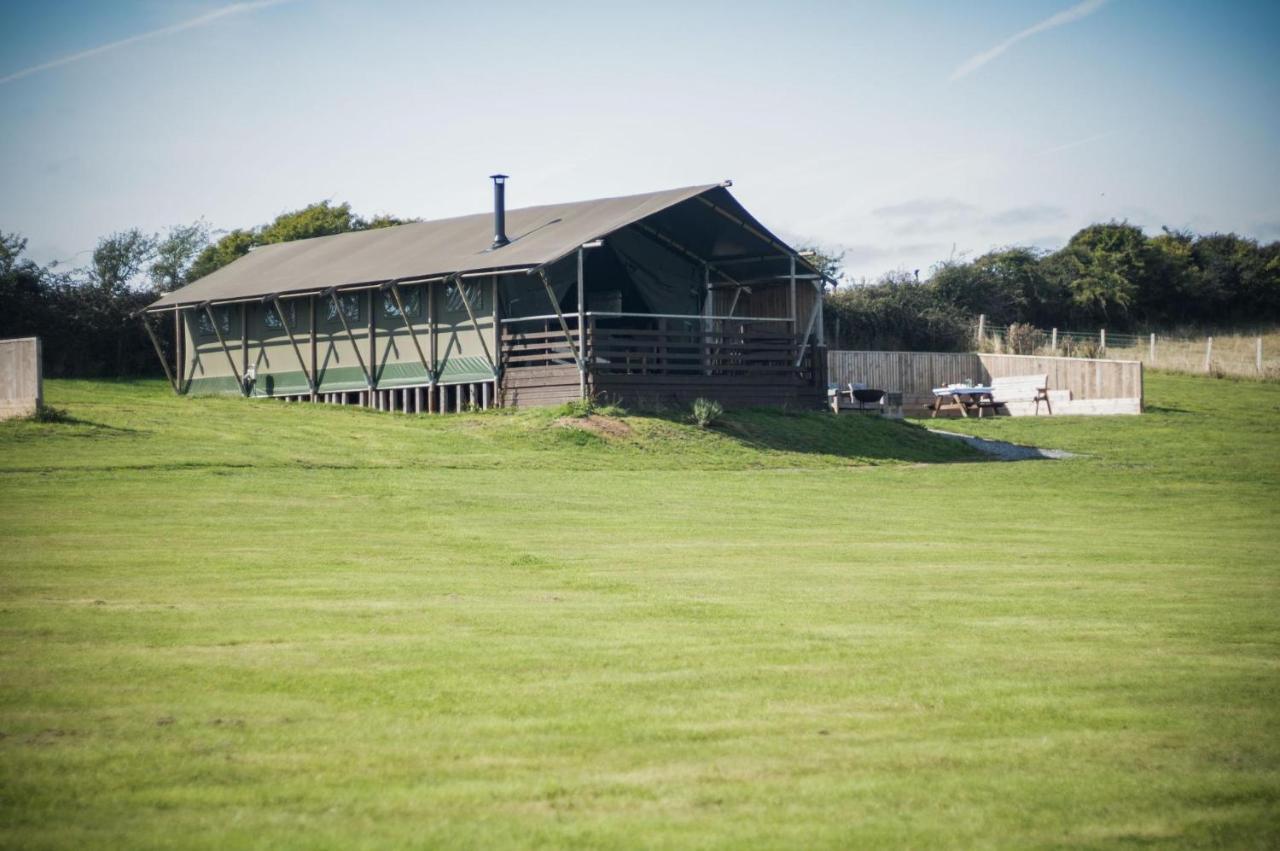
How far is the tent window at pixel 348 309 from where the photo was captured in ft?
131

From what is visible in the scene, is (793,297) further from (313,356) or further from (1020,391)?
(313,356)

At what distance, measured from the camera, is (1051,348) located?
56812mm

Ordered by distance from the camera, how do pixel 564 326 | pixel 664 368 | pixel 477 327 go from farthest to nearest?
pixel 477 327 < pixel 664 368 < pixel 564 326

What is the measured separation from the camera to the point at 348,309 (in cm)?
4000

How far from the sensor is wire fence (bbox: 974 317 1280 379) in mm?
55406

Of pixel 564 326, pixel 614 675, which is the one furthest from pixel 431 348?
pixel 614 675

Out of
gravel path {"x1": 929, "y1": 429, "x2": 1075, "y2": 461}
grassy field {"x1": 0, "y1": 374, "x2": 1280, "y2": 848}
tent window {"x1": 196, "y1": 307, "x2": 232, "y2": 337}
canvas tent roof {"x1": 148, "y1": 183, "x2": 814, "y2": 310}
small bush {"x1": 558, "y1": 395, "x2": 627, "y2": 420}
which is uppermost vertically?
canvas tent roof {"x1": 148, "y1": 183, "x2": 814, "y2": 310}

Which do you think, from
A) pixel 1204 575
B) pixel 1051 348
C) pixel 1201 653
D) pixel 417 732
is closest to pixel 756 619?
pixel 1201 653

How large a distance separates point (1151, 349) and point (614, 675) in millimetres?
57600

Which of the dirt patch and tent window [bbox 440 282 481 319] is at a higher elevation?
tent window [bbox 440 282 481 319]

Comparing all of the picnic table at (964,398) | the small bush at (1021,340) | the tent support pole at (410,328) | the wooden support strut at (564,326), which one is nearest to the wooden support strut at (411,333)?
the tent support pole at (410,328)

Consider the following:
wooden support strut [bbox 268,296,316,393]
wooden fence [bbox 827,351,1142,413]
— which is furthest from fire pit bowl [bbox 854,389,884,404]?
wooden support strut [bbox 268,296,316,393]

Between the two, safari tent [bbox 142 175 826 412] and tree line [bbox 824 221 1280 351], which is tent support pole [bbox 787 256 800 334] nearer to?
safari tent [bbox 142 175 826 412]

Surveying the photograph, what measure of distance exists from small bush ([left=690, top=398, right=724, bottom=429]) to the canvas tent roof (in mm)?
5114
